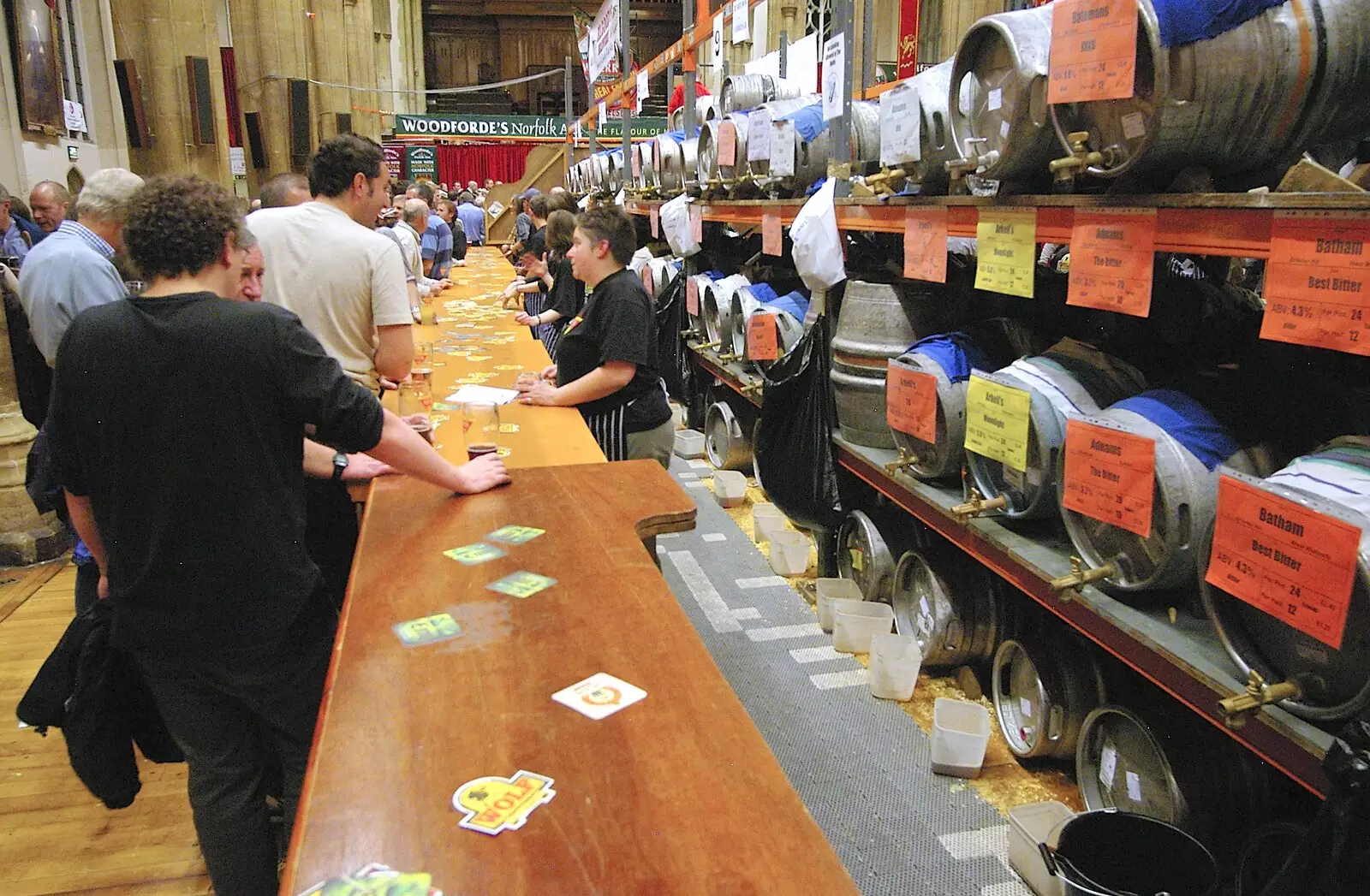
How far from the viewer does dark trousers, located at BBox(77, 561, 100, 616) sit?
298 centimetres

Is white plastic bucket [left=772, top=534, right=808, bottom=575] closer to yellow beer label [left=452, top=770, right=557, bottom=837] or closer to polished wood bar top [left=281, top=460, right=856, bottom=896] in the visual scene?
polished wood bar top [left=281, top=460, right=856, bottom=896]

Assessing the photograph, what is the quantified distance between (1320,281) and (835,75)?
7.90ft

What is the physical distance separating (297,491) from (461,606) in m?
0.45

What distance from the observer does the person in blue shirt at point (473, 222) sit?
15850 mm

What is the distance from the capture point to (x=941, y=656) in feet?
10.7

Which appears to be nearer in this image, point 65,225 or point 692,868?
point 692,868

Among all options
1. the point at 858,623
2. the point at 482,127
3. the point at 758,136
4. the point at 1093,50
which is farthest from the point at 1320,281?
the point at 482,127

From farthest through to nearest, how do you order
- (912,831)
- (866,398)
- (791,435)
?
1. (791,435)
2. (866,398)
3. (912,831)

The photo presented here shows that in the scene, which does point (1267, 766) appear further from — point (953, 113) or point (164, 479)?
point (164, 479)

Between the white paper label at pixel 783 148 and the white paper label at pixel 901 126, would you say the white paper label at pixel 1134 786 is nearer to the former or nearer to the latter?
the white paper label at pixel 901 126

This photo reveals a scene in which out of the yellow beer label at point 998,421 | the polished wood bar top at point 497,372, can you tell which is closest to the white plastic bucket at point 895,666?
the yellow beer label at point 998,421

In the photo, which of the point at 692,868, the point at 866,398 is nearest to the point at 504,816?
the point at 692,868

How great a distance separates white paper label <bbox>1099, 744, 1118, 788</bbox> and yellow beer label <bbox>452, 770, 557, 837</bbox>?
1787mm

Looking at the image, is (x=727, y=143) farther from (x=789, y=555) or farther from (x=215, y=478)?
(x=215, y=478)
